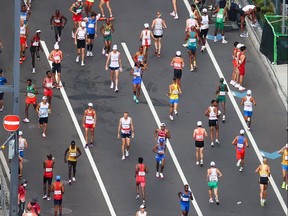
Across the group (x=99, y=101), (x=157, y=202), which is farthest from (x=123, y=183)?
(x=99, y=101)

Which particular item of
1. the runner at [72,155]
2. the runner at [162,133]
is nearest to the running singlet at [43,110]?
the runner at [72,155]

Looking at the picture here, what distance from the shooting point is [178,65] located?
211 feet

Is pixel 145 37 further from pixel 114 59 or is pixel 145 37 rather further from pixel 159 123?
pixel 159 123

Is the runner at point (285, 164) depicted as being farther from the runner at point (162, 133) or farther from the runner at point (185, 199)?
the runner at point (162, 133)

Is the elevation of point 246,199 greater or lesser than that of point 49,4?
lesser

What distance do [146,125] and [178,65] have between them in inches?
133

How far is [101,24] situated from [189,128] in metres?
9.28

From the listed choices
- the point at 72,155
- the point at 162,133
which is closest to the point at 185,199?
the point at 162,133

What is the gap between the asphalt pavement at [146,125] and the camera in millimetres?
59094

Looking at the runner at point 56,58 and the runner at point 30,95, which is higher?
the runner at point 56,58

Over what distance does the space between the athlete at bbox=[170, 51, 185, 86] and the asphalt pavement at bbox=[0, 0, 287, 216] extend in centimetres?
66

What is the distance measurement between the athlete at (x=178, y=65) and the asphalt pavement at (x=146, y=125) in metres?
0.66

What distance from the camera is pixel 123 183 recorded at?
5972 centimetres

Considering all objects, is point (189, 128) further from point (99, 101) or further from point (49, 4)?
point (49, 4)
